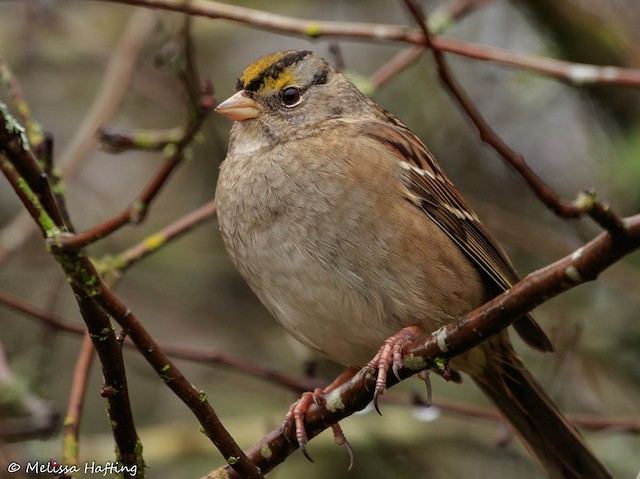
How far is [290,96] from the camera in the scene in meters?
3.51

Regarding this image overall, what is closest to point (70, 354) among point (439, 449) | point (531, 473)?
point (439, 449)

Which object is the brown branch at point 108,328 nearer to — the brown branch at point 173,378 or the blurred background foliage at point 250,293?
the brown branch at point 173,378

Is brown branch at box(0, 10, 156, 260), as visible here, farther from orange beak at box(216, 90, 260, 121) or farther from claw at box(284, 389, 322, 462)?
claw at box(284, 389, 322, 462)

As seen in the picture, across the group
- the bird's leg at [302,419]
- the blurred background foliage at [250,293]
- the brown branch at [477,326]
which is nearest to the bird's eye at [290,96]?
the blurred background foliage at [250,293]

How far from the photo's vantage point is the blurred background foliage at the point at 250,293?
409 centimetres

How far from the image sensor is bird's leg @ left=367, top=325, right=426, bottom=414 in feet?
8.04

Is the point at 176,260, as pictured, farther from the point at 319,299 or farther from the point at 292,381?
the point at 319,299

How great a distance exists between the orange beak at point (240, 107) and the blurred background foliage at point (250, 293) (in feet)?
2.00

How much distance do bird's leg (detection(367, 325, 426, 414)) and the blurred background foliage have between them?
94 centimetres

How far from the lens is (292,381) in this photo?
3.60 meters

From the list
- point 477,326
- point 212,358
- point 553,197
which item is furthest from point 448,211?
point 553,197

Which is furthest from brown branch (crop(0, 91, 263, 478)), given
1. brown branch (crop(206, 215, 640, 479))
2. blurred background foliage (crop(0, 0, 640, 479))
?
blurred background foliage (crop(0, 0, 640, 479))

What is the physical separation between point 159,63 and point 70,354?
2.35m

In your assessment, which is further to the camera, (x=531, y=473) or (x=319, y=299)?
(x=531, y=473)
